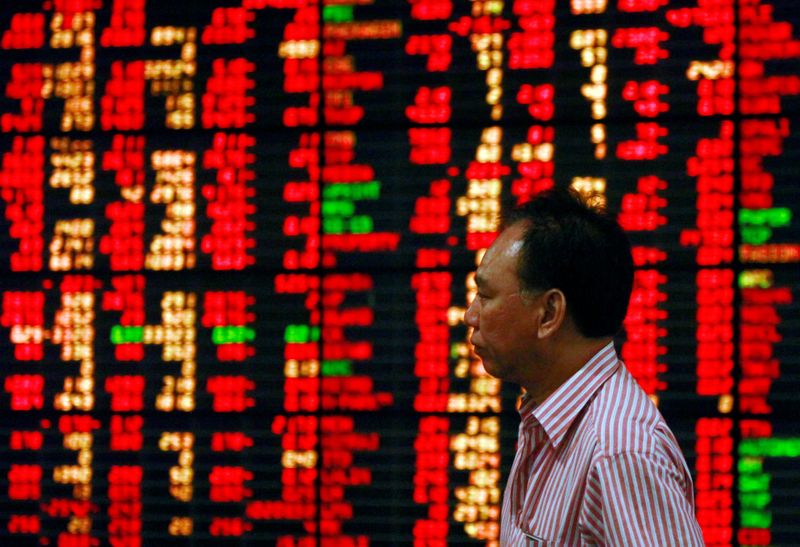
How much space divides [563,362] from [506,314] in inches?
3.8

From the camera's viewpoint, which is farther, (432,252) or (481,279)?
(432,252)

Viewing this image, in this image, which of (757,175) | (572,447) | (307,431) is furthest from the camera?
(307,431)

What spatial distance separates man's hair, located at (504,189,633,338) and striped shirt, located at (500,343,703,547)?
2.3 inches

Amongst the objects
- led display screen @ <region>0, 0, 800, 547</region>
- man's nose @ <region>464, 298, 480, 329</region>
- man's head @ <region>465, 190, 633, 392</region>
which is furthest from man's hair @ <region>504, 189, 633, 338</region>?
led display screen @ <region>0, 0, 800, 547</region>

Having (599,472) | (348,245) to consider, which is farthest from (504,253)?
(348,245)

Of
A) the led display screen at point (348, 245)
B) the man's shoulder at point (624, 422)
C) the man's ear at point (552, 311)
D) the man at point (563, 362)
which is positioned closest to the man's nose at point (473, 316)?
the man at point (563, 362)

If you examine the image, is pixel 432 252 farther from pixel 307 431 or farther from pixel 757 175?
pixel 757 175

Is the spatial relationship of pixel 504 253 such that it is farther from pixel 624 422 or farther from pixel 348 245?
pixel 348 245

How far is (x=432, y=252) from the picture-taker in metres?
2.33

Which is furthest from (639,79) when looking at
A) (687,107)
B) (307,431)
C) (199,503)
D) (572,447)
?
(199,503)

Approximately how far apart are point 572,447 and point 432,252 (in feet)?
4.02

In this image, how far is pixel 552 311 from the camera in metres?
1.22

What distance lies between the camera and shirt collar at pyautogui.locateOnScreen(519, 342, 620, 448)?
1.18 m

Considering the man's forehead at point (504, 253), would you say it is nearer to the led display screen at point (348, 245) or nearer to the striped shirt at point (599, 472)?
the striped shirt at point (599, 472)
